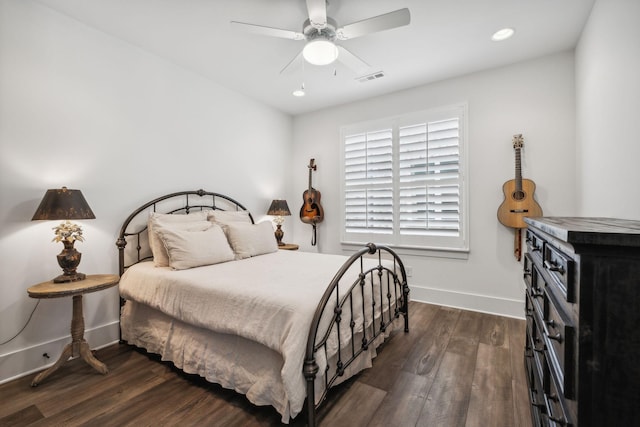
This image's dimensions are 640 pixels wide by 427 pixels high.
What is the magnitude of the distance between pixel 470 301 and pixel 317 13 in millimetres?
3302

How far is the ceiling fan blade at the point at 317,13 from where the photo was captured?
76.2 inches

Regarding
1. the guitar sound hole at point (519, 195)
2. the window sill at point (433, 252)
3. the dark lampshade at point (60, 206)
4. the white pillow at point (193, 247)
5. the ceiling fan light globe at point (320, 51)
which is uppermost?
the ceiling fan light globe at point (320, 51)

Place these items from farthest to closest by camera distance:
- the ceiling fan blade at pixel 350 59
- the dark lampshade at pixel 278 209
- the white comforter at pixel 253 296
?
1. the dark lampshade at pixel 278 209
2. the ceiling fan blade at pixel 350 59
3. the white comforter at pixel 253 296

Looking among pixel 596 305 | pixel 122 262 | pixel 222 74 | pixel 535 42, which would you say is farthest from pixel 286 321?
pixel 535 42

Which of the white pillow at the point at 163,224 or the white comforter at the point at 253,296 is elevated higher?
the white pillow at the point at 163,224

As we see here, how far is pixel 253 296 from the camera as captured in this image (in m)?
1.76

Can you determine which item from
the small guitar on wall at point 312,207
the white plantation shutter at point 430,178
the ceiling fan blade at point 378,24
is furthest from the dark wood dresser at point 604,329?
the small guitar on wall at point 312,207

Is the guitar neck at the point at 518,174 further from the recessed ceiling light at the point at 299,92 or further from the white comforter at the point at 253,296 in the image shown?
the recessed ceiling light at the point at 299,92

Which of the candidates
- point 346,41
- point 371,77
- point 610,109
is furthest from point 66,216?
point 610,109

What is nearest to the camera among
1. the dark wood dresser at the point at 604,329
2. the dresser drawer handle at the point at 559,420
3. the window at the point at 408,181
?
the dark wood dresser at the point at 604,329

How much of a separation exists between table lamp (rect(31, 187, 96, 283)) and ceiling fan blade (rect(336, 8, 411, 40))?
231 centimetres

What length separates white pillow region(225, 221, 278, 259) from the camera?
2980mm

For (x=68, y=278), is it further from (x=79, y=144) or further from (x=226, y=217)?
(x=226, y=217)

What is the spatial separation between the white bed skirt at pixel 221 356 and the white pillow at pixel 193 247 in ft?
1.47
